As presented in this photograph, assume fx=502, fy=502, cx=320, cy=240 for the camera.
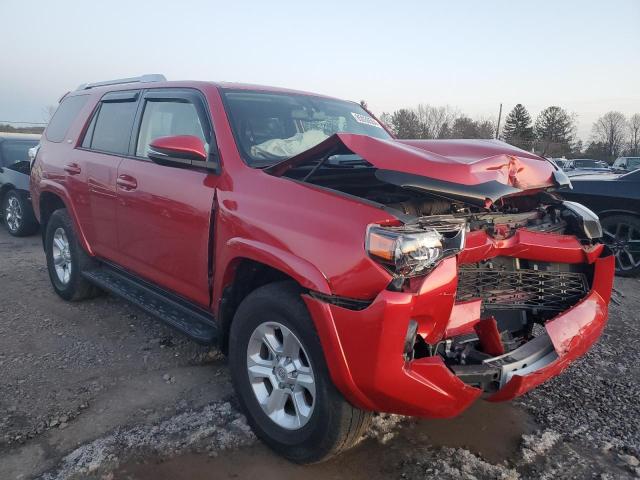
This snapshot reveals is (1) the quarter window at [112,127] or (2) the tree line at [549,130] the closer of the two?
(1) the quarter window at [112,127]

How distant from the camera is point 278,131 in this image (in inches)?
133

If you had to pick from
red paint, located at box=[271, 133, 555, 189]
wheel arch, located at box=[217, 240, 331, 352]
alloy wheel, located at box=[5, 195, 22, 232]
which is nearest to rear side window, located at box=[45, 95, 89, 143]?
wheel arch, located at box=[217, 240, 331, 352]

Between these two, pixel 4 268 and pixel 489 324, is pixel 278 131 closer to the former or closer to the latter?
pixel 489 324

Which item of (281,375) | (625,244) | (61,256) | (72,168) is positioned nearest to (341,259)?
(281,375)

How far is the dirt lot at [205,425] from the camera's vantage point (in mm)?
2576

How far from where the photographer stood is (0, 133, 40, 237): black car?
26.8 feet

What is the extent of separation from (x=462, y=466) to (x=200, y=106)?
2673 millimetres

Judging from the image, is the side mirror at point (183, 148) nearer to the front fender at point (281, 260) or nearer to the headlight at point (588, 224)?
the front fender at point (281, 260)

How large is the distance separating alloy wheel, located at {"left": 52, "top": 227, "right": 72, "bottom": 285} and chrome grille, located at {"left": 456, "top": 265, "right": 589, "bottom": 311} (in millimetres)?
3814

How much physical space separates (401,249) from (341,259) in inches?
10.6

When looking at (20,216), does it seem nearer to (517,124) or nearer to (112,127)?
(112,127)

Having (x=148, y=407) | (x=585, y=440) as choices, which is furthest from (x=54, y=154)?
(x=585, y=440)

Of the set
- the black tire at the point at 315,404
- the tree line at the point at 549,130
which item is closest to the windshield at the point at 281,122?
the black tire at the point at 315,404

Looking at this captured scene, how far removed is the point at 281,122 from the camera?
347 cm
